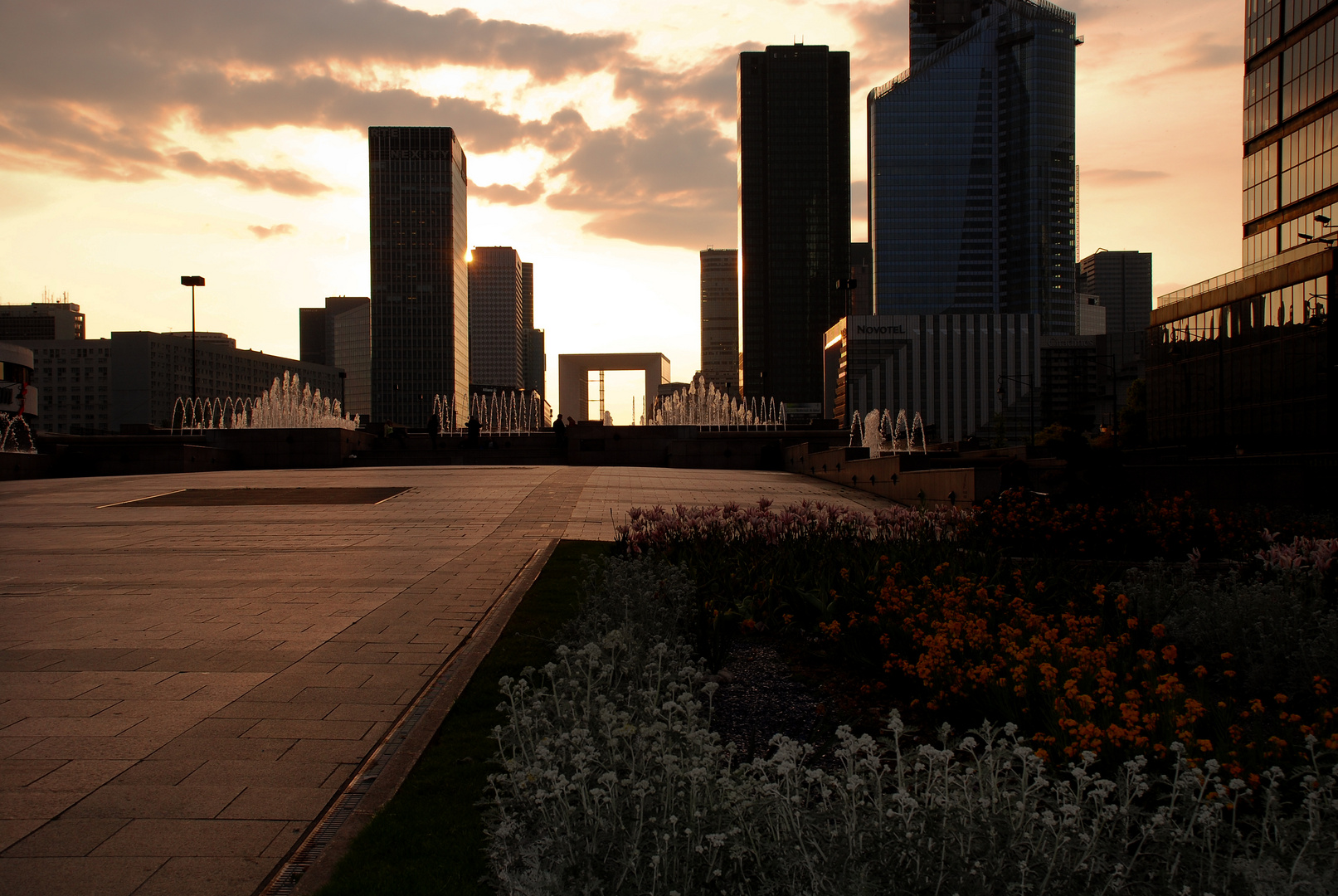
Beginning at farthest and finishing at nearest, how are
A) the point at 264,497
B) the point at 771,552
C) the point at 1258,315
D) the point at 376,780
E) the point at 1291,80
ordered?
the point at 1258,315 < the point at 1291,80 < the point at 264,497 < the point at 771,552 < the point at 376,780

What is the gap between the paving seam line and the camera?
135 inches

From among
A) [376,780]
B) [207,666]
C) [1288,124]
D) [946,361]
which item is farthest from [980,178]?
[376,780]

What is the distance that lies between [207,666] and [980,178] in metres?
187

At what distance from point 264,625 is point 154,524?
894cm

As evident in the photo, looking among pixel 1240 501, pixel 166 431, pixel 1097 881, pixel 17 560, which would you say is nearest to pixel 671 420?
pixel 166 431

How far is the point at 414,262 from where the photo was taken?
17700cm

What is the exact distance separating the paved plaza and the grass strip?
1.17 ft

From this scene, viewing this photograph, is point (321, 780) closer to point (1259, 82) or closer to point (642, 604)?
point (642, 604)

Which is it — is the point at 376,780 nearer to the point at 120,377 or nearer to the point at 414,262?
the point at 120,377

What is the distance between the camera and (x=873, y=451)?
2939 cm

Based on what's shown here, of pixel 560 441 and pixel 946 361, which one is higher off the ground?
pixel 946 361

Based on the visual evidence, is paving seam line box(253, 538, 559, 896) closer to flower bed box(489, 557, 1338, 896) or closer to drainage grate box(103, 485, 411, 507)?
flower bed box(489, 557, 1338, 896)

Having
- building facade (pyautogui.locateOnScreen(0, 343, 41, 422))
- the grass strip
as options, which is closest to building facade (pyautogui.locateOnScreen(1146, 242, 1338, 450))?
the grass strip

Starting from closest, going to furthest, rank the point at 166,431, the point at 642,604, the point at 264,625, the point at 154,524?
the point at 642,604 → the point at 264,625 → the point at 154,524 → the point at 166,431
